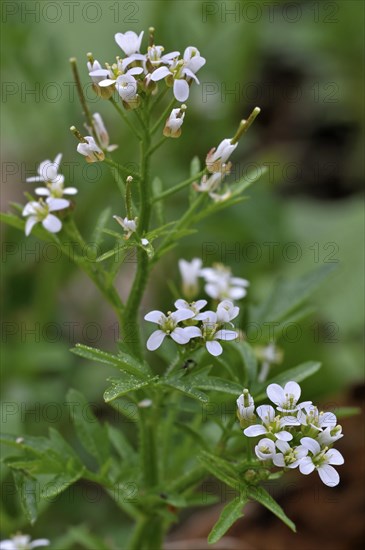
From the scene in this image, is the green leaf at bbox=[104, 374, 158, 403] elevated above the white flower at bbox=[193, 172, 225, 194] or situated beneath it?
situated beneath

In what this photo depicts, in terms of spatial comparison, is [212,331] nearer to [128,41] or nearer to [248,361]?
[248,361]

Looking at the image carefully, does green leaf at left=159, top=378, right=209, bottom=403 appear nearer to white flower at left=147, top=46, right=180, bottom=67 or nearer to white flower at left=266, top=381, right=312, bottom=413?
white flower at left=266, top=381, right=312, bottom=413

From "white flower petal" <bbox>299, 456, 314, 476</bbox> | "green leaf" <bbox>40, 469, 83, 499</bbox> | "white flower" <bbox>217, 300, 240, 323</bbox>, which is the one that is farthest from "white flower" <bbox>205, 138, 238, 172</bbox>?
"green leaf" <bbox>40, 469, 83, 499</bbox>

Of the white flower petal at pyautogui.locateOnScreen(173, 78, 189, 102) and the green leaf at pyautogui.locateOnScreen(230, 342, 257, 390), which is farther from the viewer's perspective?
the green leaf at pyautogui.locateOnScreen(230, 342, 257, 390)

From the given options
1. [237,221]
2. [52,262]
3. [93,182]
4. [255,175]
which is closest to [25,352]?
[52,262]

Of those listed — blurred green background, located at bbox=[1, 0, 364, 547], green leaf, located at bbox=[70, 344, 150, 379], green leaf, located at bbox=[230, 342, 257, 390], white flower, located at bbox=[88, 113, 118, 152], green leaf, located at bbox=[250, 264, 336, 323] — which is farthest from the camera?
blurred green background, located at bbox=[1, 0, 364, 547]

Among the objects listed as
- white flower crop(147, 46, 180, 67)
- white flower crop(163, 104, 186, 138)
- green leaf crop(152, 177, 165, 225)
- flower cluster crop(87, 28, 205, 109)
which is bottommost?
green leaf crop(152, 177, 165, 225)

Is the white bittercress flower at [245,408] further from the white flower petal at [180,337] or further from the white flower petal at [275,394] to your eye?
the white flower petal at [180,337]

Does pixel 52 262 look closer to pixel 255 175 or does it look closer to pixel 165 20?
pixel 165 20
